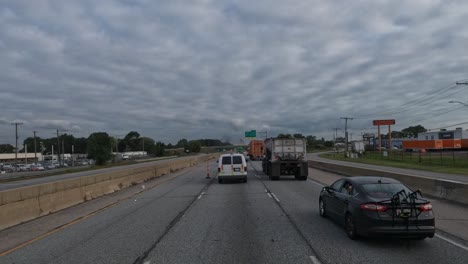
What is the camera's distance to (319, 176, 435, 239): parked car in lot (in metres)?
8.88

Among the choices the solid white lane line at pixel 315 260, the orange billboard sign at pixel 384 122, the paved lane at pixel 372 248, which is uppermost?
the orange billboard sign at pixel 384 122

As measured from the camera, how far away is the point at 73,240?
9.88m

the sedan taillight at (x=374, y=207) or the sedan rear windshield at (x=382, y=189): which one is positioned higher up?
the sedan rear windshield at (x=382, y=189)

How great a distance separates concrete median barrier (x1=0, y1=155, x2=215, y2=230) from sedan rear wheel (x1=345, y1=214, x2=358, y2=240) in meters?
8.86

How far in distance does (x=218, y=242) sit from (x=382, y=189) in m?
3.80

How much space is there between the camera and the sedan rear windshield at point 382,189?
958cm

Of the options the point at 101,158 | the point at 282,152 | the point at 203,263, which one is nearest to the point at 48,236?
the point at 203,263

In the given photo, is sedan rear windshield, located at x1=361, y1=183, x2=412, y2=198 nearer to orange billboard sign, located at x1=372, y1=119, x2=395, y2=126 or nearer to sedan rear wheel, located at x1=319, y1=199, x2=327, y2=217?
sedan rear wheel, located at x1=319, y1=199, x2=327, y2=217

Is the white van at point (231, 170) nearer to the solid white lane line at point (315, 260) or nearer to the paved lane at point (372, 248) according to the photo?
the paved lane at point (372, 248)

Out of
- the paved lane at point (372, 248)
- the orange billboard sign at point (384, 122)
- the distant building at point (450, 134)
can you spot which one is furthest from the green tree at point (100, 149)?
the distant building at point (450, 134)

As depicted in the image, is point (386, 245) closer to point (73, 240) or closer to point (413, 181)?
point (73, 240)

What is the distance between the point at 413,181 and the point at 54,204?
15.2 metres

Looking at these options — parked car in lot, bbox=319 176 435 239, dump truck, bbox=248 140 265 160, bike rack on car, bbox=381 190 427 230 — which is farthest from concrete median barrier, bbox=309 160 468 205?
dump truck, bbox=248 140 265 160

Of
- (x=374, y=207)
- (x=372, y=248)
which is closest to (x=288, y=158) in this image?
(x=374, y=207)
